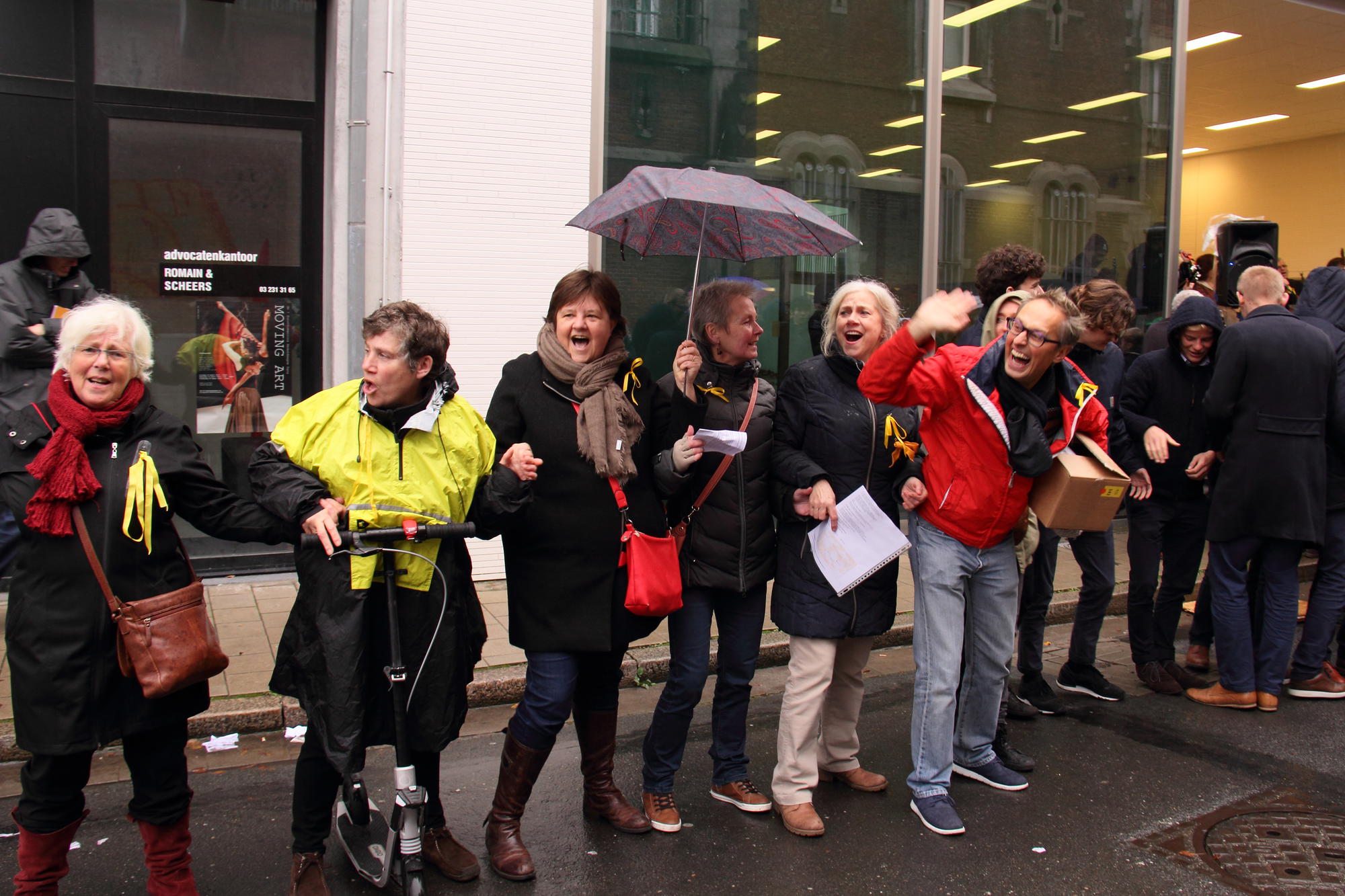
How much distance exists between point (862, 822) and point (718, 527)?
1.28m

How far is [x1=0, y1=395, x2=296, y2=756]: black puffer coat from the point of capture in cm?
312

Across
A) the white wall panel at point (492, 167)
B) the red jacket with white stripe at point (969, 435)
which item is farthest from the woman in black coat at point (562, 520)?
the white wall panel at point (492, 167)

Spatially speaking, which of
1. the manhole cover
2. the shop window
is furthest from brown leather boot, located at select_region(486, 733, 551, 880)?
the shop window

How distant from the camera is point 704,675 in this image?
409 centimetres

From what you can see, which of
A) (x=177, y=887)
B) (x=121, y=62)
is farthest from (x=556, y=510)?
(x=121, y=62)

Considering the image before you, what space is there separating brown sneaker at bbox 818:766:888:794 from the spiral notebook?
932mm

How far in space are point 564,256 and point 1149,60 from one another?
6430 millimetres

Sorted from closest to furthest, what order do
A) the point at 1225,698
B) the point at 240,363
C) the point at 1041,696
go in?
the point at 1041,696
the point at 1225,698
the point at 240,363

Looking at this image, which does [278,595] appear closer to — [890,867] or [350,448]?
[350,448]

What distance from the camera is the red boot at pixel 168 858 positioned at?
336 centimetres

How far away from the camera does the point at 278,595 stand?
7.07 m

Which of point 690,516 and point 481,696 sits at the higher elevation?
point 690,516

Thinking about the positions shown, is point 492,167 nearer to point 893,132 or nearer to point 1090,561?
point 893,132

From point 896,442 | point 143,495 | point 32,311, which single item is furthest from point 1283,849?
point 32,311
